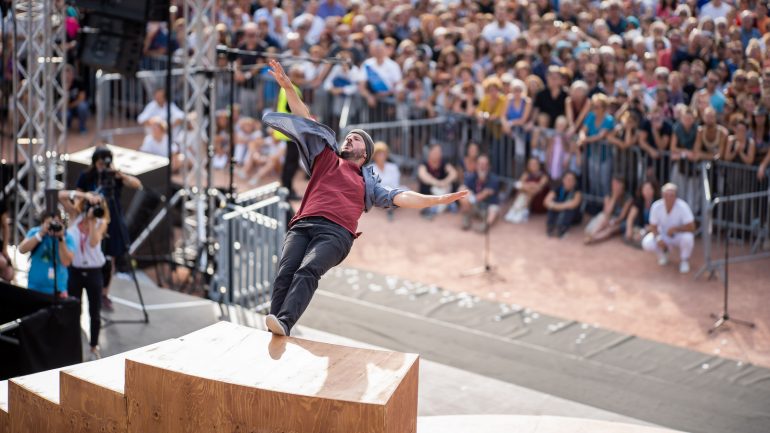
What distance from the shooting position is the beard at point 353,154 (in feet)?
23.6

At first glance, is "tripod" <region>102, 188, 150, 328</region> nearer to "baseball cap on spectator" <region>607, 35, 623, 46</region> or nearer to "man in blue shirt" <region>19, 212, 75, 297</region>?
"man in blue shirt" <region>19, 212, 75, 297</region>

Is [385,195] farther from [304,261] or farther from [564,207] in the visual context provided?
[564,207]

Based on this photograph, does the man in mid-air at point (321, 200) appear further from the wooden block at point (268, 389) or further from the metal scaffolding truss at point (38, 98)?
the metal scaffolding truss at point (38, 98)

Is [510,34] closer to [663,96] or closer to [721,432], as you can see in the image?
[663,96]

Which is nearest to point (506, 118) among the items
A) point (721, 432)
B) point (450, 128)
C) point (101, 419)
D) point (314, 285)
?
point (450, 128)

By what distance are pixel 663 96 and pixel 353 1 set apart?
241 inches

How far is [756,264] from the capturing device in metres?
12.1

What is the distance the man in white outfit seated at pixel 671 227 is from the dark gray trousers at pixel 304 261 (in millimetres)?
5758

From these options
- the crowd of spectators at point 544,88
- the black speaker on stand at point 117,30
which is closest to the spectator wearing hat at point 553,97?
the crowd of spectators at point 544,88

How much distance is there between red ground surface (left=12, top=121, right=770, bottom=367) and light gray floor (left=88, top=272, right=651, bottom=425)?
2.06 m

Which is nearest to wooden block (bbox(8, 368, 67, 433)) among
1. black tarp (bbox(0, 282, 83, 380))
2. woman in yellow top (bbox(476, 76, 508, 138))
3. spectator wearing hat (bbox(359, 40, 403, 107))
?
black tarp (bbox(0, 282, 83, 380))

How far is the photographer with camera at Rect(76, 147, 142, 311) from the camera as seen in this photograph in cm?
959

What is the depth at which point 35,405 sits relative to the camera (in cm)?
685

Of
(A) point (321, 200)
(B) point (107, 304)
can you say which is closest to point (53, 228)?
(B) point (107, 304)
